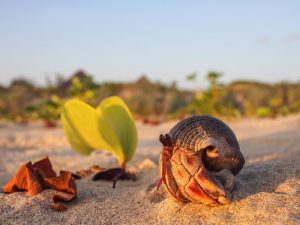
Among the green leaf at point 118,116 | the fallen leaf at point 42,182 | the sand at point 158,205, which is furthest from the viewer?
the green leaf at point 118,116

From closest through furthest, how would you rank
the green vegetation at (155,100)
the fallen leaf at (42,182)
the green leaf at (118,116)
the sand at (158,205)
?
the sand at (158,205), the fallen leaf at (42,182), the green leaf at (118,116), the green vegetation at (155,100)

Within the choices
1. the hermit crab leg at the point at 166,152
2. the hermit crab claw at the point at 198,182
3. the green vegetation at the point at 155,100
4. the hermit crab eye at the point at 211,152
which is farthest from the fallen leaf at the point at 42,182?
the green vegetation at the point at 155,100

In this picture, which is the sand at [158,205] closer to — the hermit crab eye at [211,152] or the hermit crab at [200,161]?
the hermit crab at [200,161]

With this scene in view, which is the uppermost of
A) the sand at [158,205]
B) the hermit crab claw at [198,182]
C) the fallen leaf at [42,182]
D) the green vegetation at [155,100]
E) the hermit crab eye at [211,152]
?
the hermit crab eye at [211,152]

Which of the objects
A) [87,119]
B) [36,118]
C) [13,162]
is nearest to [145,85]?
[36,118]

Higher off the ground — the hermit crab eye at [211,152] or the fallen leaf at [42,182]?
the hermit crab eye at [211,152]

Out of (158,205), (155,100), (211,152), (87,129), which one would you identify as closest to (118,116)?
(87,129)
